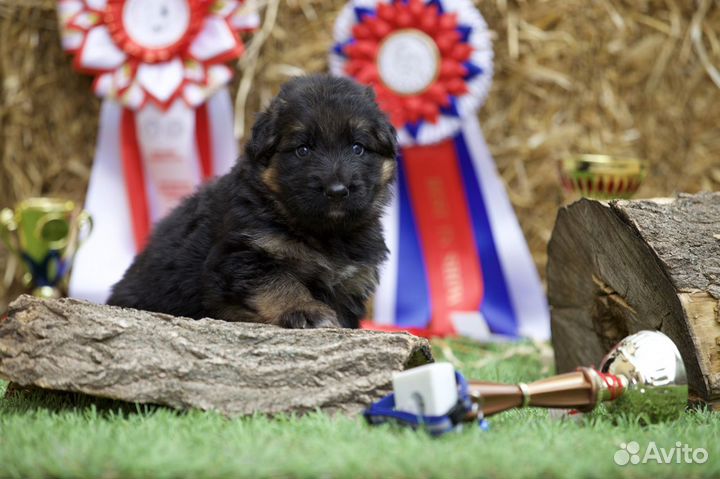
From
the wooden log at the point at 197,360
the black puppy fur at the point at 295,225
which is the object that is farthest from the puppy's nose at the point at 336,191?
the wooden log at the point at 197,360

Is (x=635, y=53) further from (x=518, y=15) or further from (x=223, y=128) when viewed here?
(x=223, y=128)

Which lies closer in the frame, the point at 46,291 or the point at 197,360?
the point at 197,360

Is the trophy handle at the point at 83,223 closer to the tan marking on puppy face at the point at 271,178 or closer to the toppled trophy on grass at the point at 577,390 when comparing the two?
the tan marking on puppy face at the point at 271,178

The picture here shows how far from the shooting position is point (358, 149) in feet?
11.4

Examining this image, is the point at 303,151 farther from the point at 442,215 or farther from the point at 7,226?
the point at 442,215

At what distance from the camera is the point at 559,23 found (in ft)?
20.2

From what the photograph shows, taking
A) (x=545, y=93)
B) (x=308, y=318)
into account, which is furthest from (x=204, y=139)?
(x=308, y=318)

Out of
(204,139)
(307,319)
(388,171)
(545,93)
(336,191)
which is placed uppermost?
(545,93)

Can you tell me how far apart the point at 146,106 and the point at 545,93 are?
303cm

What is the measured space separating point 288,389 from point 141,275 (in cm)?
133

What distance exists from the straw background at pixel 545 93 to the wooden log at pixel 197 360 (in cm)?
326

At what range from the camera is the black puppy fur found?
329 cm

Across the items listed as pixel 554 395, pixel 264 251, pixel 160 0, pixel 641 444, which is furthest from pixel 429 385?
pixel 160 0

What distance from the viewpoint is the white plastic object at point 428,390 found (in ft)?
8.09
